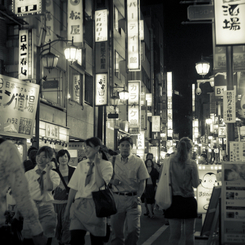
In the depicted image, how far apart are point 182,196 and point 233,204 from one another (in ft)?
3.74

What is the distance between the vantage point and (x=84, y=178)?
232 inches

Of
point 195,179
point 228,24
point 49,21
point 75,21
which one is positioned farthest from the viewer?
point 75,21

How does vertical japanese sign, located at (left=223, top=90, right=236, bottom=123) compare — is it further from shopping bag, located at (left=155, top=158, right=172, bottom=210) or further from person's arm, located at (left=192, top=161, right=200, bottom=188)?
shopping bag, located at (left=155, top=158, right=172, bottom=210)

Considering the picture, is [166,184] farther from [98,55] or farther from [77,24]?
[98,55]

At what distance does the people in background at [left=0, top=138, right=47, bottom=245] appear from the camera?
3.17m

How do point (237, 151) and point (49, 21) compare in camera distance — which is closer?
point (237, 151)

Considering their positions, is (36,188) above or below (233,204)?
above

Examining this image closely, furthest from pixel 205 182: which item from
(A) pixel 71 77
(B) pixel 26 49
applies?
(A) pixel 71 77

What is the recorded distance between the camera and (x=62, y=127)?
19.9 meters

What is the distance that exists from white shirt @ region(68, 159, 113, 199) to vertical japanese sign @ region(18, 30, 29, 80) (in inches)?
345

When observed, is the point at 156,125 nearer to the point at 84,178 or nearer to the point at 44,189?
the point at 44,189

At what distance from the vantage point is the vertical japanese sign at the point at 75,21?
19.3 m

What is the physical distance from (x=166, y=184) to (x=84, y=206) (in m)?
1.51

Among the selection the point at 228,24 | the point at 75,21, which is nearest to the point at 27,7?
→ the point at 75,21
